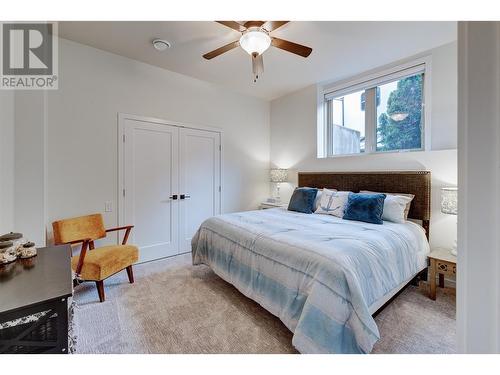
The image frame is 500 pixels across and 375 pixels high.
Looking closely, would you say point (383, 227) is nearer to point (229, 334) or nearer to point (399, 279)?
point (399, 279)

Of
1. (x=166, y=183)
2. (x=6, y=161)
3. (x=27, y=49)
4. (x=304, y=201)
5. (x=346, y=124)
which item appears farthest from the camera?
(x=346, y=124)

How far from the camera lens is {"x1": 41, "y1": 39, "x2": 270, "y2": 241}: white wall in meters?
2.56

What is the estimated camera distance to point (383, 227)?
224cm

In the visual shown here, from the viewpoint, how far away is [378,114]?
10.7 ft

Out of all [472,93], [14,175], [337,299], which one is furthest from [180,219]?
[472,93]

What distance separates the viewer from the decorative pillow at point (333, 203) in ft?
9.58

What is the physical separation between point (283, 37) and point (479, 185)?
2.66m

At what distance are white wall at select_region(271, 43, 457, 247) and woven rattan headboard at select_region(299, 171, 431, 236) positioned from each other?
86mm

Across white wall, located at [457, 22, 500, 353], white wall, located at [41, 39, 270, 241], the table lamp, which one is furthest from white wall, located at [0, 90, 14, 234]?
the table lamp

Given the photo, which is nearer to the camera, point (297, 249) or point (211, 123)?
point (297, 249)

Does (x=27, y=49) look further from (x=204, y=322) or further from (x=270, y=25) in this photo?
(x=204, y=322)

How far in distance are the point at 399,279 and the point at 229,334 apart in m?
1.45

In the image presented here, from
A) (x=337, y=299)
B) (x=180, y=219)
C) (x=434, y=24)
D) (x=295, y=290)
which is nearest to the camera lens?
(x=337, y=299)

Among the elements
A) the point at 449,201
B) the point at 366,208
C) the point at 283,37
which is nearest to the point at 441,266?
the point at 449,201
